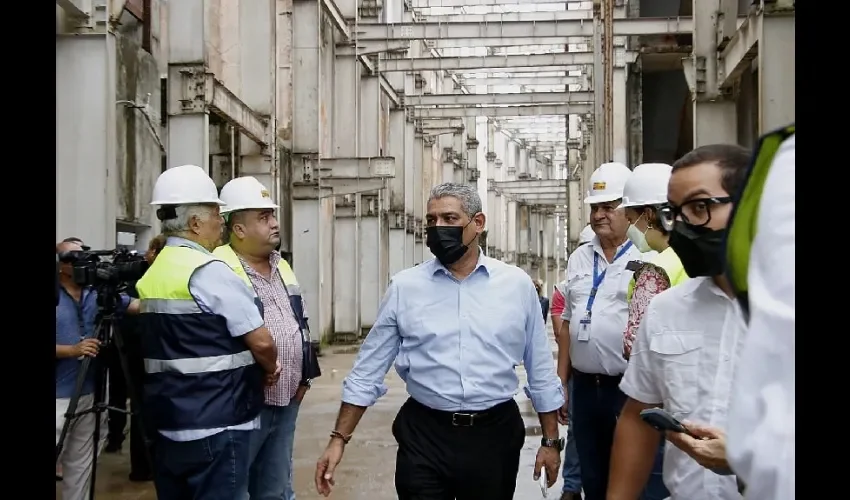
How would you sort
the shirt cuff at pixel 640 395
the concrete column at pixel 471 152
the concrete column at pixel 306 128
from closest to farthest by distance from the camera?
the shirt cuff at pixel 640 395 < the concrete column at pixel 306 128 < the concrete column at pixel 471 152

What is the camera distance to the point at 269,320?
221 inches

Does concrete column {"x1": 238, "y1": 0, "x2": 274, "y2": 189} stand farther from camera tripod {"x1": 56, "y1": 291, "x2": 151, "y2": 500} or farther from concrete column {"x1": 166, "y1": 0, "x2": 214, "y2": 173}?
camera tripod {"x1": 56, "y1": 291, "x2": 151, "y2": 500}

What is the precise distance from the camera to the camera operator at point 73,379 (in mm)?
6230

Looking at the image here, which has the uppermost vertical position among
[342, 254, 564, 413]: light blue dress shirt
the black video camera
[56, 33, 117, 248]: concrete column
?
[56, 33, 117, 248]: concrete column

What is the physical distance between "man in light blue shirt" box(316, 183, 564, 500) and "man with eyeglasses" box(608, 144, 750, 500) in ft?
5.00

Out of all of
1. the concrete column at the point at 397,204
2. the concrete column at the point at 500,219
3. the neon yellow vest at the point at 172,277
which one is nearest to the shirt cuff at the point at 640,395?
the neon yellow vest at the point at 172,277

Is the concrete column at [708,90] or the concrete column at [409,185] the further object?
the concrete column at [409,185]

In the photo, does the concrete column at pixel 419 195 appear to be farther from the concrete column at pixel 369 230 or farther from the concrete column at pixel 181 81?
the concrete column at pixel 181 81

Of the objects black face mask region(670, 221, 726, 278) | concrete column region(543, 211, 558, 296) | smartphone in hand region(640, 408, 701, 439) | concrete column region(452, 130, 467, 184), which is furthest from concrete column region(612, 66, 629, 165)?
concrete column region(543, 211, 558, 296)

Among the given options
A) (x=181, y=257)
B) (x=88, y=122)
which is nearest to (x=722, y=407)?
(x=181, y=257)

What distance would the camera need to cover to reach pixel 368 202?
27094mm

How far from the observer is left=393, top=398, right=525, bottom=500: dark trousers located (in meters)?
4.38

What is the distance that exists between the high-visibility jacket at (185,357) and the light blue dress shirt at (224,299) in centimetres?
3
